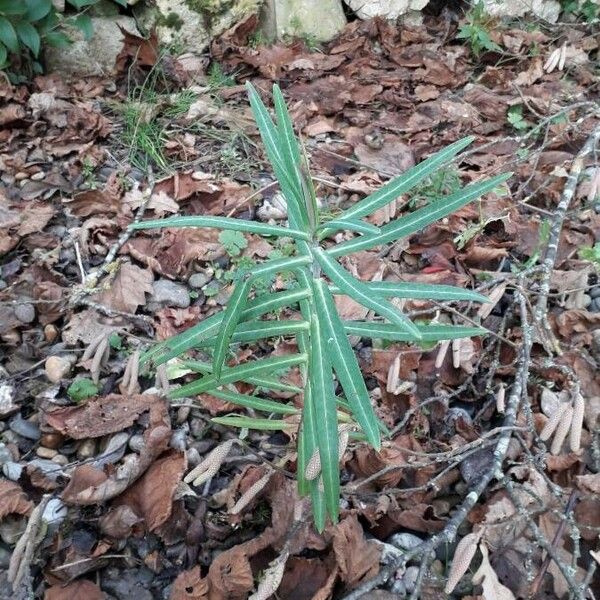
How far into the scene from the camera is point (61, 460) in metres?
1.71

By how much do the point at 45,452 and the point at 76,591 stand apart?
1.39ft

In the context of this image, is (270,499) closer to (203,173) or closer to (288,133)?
(288,133)

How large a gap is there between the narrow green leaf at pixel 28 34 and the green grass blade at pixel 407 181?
212 cm

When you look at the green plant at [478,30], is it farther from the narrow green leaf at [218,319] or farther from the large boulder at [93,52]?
the narrow green leaf at [218,319]

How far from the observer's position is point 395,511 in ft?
5.14

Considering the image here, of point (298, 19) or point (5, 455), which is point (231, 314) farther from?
point (298, 19)

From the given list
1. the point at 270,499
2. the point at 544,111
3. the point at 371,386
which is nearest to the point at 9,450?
the point at 270,499

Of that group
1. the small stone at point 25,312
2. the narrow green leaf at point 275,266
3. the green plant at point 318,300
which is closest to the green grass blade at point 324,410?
the green plant at point 318,300

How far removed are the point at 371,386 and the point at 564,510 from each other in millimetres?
624

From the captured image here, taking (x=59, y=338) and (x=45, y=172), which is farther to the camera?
(x=45, y=172)

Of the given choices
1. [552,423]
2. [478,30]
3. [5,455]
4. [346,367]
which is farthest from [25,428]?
[478,30]

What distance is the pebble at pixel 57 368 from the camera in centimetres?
188

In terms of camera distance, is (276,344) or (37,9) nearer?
(276,344)

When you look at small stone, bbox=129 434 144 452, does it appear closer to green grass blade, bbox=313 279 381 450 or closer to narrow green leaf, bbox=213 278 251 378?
narrow green leaf, bbox=213 278 251 378
